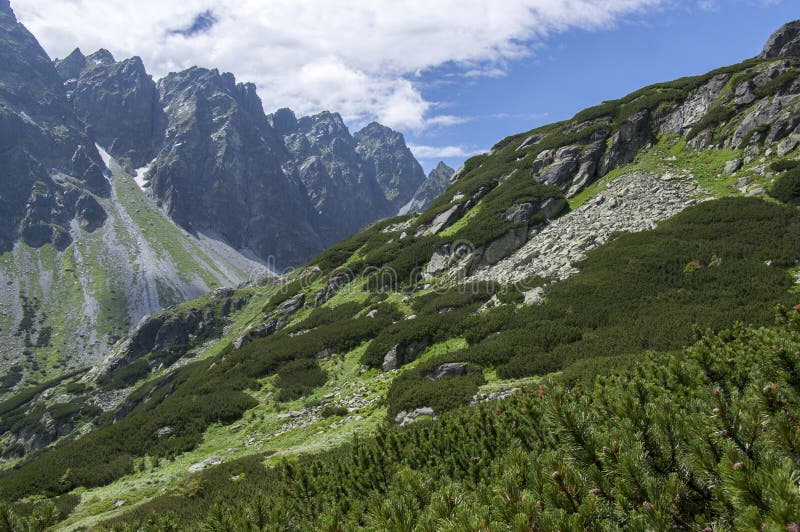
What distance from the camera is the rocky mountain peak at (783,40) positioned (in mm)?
47219

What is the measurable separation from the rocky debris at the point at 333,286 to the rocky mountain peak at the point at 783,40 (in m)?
54.2

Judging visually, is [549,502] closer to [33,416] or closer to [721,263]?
[721,263]

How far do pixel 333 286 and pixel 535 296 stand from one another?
2461cm

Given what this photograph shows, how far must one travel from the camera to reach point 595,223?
33.4m

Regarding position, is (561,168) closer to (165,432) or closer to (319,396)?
(319,396)

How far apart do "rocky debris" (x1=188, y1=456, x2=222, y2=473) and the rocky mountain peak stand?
6629 cm

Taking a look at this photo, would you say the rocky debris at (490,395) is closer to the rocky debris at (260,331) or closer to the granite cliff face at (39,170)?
the rocky debris at (260,331)

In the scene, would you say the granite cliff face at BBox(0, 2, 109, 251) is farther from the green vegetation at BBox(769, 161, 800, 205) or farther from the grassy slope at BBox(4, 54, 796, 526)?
the green vegetation at BBox(769, 161, 800, 205)

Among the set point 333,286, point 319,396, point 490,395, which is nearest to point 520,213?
point 333,286

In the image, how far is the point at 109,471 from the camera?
20500 millimetres

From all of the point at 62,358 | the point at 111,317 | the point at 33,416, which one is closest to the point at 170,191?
the point at 111,317

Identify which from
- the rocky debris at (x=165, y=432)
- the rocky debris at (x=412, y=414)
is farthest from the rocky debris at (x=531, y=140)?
the rocky debris at (x=165, y=432)

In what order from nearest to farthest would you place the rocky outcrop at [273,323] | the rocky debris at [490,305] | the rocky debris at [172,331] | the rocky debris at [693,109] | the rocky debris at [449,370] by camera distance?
1. the rocky debris at [449,370]
2. the rocky debris at [490,305]
3. the rocky debris at [693,109]
4. the rocky outcrop at [273,323]
5. the rocky debris at [172,331]

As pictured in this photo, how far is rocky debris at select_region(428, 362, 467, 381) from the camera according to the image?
69.4ft
